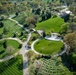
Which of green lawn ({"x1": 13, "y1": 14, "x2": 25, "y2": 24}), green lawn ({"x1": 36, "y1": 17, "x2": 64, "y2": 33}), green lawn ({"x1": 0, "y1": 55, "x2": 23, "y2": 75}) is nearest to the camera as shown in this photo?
green lawn ({"x1": 0, "y1": 55, "x2": 23, "y2": 75})

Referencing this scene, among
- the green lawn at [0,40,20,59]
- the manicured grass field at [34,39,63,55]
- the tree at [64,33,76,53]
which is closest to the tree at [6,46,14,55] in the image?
the green lawn at [0,40,20,59]

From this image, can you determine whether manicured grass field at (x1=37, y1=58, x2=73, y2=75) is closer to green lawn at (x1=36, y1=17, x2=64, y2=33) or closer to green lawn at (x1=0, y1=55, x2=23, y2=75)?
green lawn at (x1=0, y1=55, x2=23, y2=75)

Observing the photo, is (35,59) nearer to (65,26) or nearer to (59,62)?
(59,62)

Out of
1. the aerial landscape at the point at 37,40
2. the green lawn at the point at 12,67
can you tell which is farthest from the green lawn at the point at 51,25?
the green lawn at the point at 12,67

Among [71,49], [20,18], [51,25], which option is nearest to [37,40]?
[71,49]

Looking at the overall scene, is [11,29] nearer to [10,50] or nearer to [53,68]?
[10,50]

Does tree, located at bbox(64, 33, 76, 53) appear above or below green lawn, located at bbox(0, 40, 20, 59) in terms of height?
above

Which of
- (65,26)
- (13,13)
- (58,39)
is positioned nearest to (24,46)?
(58,39)
